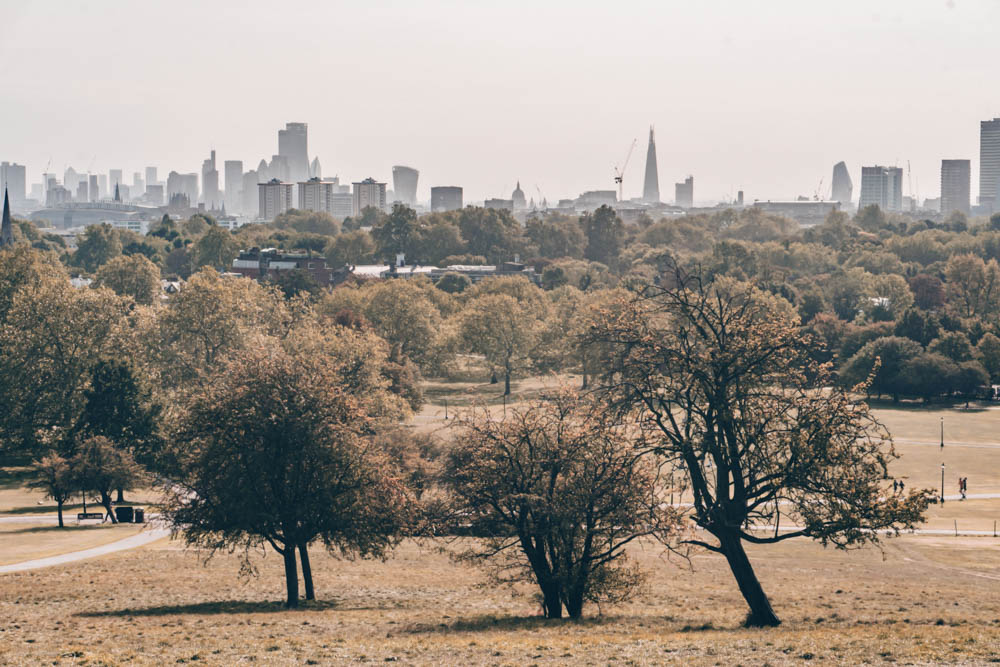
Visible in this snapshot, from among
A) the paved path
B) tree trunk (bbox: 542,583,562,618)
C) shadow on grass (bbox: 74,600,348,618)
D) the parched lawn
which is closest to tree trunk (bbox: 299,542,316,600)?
shadow on grass (bbox: 74,600,348,618)

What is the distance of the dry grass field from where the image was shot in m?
25.2

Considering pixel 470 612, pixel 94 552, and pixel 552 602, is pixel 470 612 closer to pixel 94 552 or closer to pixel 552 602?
pixel 552 602

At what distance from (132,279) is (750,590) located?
10920 centimetres

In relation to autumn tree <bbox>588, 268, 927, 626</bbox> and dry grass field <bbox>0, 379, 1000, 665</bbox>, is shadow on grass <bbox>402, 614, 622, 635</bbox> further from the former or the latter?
autumn tree <bbox>588, 268, 927, 626</bbox>

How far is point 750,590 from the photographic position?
97.3ft

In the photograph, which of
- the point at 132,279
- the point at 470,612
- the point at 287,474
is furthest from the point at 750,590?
the point at 132,279

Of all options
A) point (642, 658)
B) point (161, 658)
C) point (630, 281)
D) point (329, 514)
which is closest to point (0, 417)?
point (329, 514)

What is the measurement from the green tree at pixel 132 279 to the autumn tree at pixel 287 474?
95.0m

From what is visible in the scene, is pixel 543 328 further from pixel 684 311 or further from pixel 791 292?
pixel 684 311

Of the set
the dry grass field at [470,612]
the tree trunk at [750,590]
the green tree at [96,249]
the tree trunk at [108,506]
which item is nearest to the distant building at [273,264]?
the green tree at [96,249]

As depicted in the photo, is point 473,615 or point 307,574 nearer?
point 473,615

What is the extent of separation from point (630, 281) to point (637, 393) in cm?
11921

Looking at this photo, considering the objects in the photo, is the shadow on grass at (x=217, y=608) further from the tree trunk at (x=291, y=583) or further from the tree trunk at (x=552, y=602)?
the tree trunk at (x=552, y=602)

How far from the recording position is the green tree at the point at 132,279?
12706 cm
